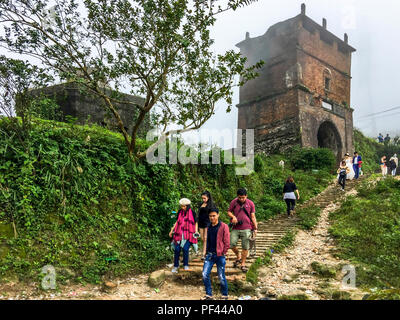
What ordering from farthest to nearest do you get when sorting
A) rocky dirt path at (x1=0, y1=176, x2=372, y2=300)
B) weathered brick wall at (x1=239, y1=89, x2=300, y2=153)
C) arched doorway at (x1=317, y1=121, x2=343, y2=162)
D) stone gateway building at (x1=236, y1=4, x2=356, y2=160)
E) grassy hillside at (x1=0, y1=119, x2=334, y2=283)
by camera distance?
arched doorway at (x1=317, y1=121, x2=343, y2=162), stone gateway building at (x1=236, y1=4, x2=356, y2=160), weathered brick wall at (x1=239, y1=89, x2=300, y2=153), grassy hillside at (x1=0, y1=119, x2=334, y2=283), rocky dirt path at (x1=0, y1=176, x2=372, y2=300)

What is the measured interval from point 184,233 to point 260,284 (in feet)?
6.08

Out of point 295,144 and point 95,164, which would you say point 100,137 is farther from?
point 295,144

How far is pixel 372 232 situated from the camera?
27.5 feet

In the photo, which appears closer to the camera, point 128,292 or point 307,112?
point 128,292

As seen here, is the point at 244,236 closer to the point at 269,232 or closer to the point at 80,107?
the point at 269,232

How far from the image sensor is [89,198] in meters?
6.82

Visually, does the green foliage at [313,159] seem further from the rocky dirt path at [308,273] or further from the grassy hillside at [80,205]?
the grassy hillside at [80,205]

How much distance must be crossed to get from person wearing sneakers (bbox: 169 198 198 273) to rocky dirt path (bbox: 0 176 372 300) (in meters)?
Result: 0.33

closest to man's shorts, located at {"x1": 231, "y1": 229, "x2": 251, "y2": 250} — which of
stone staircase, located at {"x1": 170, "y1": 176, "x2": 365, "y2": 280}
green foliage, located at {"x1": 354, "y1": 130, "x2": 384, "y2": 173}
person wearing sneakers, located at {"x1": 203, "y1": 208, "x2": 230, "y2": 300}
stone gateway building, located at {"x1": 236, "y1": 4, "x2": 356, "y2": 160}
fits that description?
stone staircase, located at {"x1": 170, "y1": 176, "x2": 365, "y2": 280}

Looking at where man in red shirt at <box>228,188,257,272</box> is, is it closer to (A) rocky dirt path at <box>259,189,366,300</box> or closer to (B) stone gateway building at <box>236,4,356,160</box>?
(A) rocky dirt path at <box>259,189,366,300</box>

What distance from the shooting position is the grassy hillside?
5586mm

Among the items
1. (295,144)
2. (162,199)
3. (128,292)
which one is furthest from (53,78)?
(295,144)

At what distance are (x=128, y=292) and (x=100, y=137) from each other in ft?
12.7
